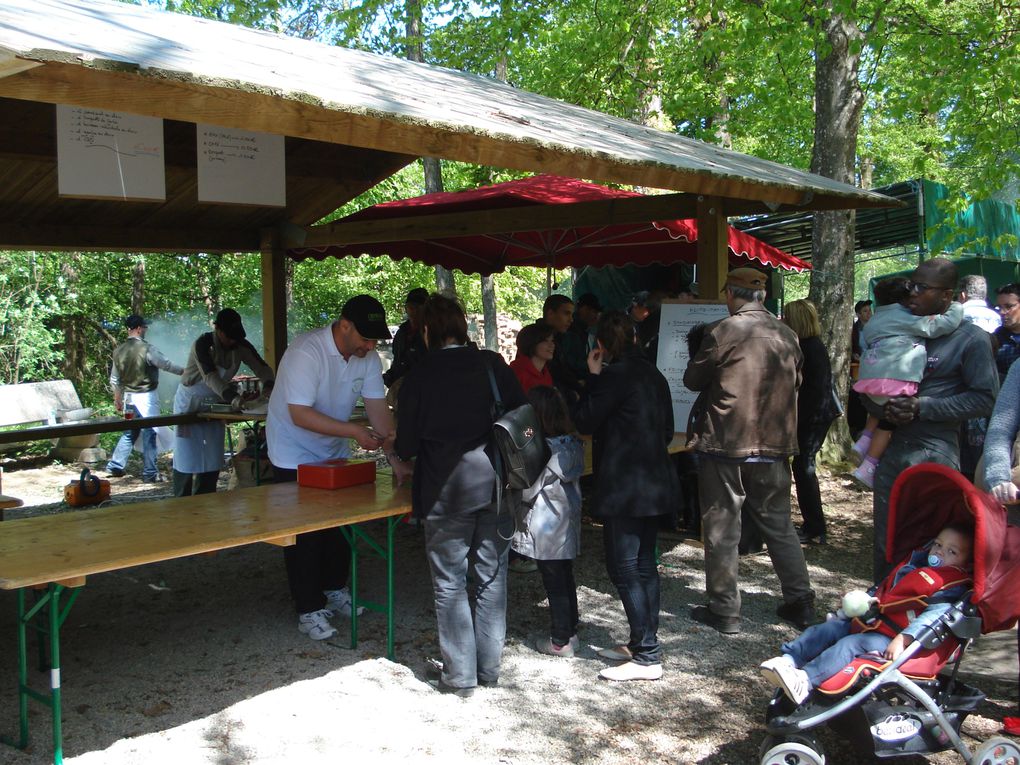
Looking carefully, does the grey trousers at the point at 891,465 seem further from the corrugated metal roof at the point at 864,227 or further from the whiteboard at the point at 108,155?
the corrugated metal roof at the point at 864,227

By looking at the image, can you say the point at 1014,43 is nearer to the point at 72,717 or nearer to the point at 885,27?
the point at 885,27

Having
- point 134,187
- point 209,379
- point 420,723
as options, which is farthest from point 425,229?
point 420,723

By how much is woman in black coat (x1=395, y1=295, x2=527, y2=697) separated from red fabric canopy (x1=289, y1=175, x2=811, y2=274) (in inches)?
151

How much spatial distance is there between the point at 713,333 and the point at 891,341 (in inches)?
34.6

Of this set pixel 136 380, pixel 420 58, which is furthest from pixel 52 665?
pixel 420 58

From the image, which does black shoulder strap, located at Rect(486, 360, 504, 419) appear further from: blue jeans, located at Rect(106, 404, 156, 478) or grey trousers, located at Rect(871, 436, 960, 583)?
blue jeans, located at Rect(106, 404, 156, 478)

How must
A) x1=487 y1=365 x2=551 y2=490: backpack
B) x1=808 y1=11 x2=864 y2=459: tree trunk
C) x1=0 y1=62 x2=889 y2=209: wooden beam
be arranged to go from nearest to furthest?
x1=0 y1=62 x2=889 y2=209: wooden beam
x1=487 y1=365 x2=551 y2=490: backpack
x1=808 y1=11 x2=864 y2=459: tree trunk

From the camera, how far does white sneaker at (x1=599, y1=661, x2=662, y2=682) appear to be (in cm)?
444

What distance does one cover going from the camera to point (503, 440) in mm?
3979

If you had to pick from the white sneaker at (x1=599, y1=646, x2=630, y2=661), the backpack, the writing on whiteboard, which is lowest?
the white sneaker at (x1=599, y1=646, x2=630, y2=661)

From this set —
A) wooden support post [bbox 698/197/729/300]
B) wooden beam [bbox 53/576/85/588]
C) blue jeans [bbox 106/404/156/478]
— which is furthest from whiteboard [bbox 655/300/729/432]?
blue jeans [bbox 106/404/156/478]

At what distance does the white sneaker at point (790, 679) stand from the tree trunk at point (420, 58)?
8.84 meters

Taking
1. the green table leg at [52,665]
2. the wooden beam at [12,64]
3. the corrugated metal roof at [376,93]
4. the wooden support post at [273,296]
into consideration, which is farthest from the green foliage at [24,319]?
the wooden beam at [12,64]

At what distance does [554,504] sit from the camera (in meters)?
4.54
